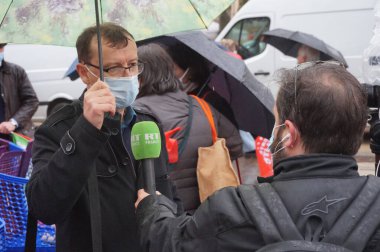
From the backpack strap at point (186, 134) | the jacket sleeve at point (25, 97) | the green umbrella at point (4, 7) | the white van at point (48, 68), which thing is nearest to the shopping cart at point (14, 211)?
the backpack strap at point (186, 134)

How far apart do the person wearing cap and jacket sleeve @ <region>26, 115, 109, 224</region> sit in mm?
3483

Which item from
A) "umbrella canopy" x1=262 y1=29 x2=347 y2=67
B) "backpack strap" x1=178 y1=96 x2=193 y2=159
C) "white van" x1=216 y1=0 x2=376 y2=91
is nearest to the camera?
"backpack strap" x1=178 y1=96 x2=193 y2=159

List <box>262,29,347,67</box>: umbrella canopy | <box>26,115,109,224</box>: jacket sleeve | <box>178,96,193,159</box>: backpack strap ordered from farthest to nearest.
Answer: <box>262,29,347,67</box>: umbrella canopy < <box>178,96,193,159</box>: backpack strap < <box>26,115,109,224</box>: jacket sleeve

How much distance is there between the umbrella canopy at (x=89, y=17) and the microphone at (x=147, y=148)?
1.65ft

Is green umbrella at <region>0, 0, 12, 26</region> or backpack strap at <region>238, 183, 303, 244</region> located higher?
green umbrella at <region>0, 0, 12, 26</region>

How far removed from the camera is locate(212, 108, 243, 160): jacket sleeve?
357 cm

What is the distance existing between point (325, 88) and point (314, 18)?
815 cm

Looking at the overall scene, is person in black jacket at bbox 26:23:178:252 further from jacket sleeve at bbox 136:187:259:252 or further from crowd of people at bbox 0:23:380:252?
jacket sleeve at bbox 136:187:259:252

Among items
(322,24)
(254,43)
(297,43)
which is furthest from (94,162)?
(254,43)

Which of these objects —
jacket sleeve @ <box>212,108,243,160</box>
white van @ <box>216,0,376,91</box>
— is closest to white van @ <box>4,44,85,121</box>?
white van @ <box>216,0,376,91</box>

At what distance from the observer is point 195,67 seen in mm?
3834

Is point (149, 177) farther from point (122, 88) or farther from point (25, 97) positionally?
point (25, 97)

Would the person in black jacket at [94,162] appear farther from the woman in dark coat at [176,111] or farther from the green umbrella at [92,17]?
the woman in dark coat at [176,111]

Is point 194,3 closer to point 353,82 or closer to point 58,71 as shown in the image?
point 353,82
